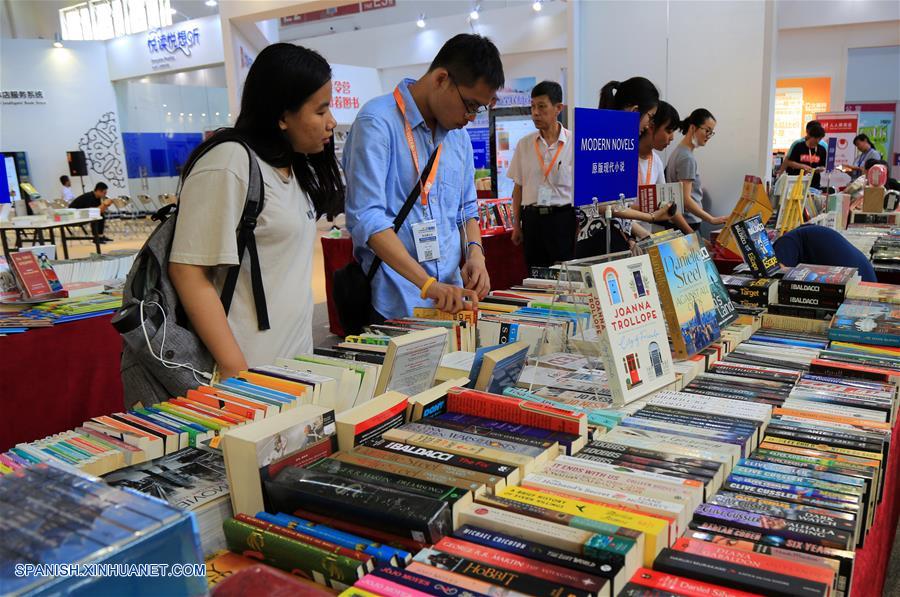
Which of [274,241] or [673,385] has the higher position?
[274,241]

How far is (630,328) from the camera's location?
156 centimetres

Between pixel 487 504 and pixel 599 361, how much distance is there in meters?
0.81

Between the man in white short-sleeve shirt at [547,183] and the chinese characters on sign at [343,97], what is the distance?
5964 millimetres

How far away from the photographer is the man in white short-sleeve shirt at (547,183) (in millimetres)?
4777

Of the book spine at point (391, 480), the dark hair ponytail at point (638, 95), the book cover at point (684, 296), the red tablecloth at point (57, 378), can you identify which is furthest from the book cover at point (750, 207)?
the red tablecloth at point (57, 378)

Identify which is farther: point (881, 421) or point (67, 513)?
point (881, 421)

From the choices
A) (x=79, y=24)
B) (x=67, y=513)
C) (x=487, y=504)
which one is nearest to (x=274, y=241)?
(x=487, y=504)

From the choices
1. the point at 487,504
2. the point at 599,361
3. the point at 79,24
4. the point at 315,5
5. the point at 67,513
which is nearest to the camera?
the point at 67,513

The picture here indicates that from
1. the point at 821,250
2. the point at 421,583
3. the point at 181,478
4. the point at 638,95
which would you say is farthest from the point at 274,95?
the point at 821,250

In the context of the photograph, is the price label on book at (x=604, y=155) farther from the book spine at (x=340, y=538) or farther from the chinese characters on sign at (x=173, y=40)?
the chinese characters on sign at (x=173, y=40)

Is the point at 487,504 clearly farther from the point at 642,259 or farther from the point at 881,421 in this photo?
the point at 881,421

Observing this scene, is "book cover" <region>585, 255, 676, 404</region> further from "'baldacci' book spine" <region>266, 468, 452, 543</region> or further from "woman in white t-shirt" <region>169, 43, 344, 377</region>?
"woman in white t-shirt" <region>169, 43, 344, 377</region>

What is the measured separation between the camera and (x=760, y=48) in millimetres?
6527

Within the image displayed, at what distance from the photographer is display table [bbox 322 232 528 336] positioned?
5.50 metres
